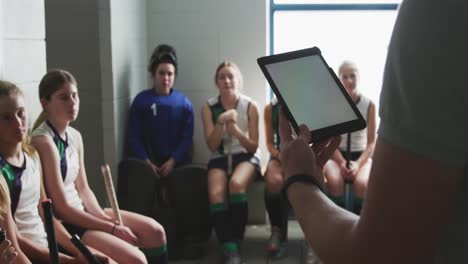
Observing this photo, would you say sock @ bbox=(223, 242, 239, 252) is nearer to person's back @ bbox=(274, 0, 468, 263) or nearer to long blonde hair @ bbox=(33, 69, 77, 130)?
long blonde hair @ bbox=(33, 69, 77, 130)

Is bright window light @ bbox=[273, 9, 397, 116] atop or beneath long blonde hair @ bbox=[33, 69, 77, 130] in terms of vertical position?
atop

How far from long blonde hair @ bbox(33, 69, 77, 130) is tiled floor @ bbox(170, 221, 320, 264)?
150 cm

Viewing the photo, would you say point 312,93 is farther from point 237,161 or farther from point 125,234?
point 237,161

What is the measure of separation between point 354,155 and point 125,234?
197 centimetres

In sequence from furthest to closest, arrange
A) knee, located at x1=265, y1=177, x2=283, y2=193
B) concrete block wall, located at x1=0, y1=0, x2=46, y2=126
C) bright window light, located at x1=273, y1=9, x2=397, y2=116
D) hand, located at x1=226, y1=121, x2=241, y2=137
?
bright window light, located at x1=273, y1=9, x2=397, y2=116 → hand, located at x1=226, y1=121, x2=241, y2=137 → knee, located at x1=265, y1=177, x2=283, y2=193 → concrete block wall, located at x1=0, y1=0, x2=46, y2=126

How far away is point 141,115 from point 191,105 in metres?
0.36

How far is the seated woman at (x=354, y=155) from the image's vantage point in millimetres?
4121

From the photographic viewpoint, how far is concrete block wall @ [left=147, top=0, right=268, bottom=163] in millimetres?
4836

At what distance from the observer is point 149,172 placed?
13.8 feet

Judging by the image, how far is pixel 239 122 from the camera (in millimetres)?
4469

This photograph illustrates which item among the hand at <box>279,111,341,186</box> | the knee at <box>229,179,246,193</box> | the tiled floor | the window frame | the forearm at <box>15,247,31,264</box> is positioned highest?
the window frame

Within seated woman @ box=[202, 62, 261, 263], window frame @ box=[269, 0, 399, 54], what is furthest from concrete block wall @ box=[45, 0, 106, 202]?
window frame @ box=[269, 0, 399, 54]

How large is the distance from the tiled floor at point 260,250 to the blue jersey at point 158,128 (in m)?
0.67

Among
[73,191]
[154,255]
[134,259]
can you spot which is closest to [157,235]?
[154,255]
